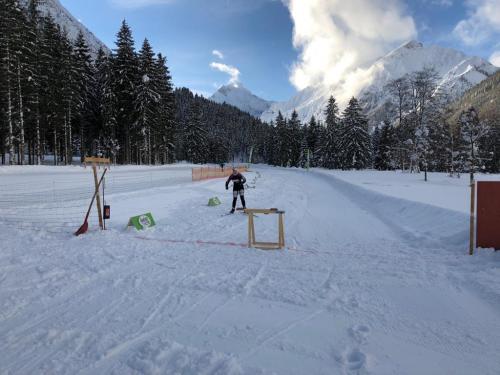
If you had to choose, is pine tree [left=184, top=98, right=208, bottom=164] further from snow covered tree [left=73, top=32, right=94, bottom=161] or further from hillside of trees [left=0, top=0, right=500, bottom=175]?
snow covered tree [left=73, top=32, right=94, bottom=161]

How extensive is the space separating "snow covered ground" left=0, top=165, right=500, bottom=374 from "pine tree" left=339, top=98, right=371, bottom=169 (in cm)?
4568

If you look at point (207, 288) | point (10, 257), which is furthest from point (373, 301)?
point (10, 257)

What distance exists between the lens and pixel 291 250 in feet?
23.2

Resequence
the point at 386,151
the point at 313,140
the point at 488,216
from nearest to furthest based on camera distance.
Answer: the point at 488,216 < the point at 386,151 < the point at 313,140

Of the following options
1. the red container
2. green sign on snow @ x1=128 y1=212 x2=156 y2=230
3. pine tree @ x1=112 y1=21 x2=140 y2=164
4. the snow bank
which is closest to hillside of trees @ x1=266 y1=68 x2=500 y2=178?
the snow bank

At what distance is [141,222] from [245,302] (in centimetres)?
572

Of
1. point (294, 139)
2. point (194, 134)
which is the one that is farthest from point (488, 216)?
point (294, 139)

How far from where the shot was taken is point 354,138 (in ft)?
170

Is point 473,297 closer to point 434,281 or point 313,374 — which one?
point 434,281

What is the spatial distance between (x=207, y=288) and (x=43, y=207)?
10.3 m

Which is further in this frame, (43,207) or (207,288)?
(43,207)

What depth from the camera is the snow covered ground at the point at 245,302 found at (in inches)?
121

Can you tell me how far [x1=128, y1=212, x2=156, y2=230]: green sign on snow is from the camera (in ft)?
29.1

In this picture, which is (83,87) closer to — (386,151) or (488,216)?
(488,216)
